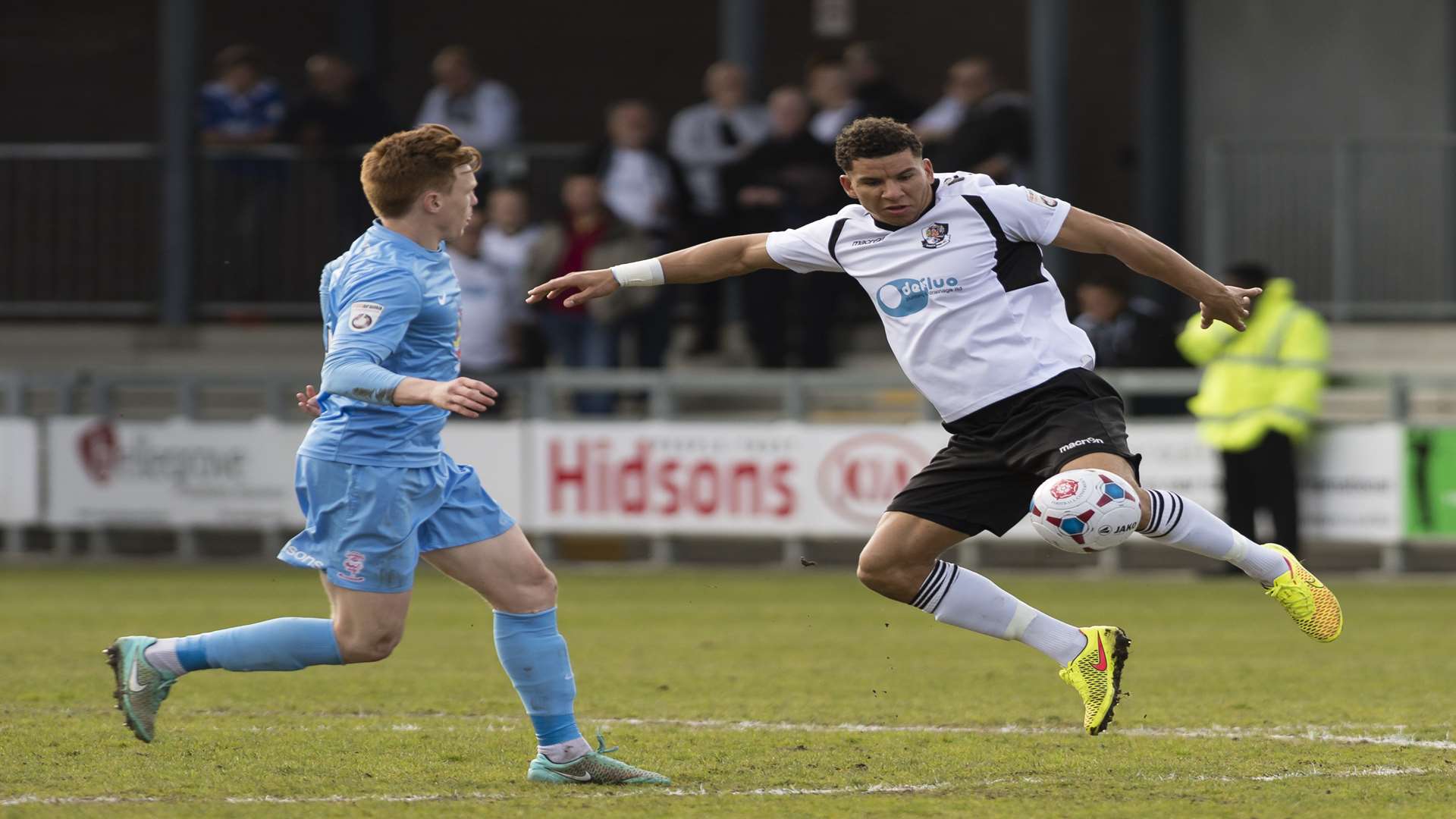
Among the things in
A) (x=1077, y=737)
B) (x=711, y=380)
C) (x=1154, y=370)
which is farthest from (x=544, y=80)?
(x=1077, y=737)

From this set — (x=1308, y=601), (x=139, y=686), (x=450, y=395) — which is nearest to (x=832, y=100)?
(x=1308, y=601)

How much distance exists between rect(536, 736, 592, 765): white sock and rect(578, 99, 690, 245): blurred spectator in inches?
377

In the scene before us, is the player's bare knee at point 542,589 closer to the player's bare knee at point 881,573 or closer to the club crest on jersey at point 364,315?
the club crest on jersey at point 364,315

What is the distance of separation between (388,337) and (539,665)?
1.07m

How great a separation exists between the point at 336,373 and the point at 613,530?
9469 mm

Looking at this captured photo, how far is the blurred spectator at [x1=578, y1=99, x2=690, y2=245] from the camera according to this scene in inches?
629

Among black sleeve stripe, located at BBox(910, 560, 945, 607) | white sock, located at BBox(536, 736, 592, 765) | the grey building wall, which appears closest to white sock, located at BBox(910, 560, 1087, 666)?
black sleeve stripe, located at BBox(910, 560, 945, 607)

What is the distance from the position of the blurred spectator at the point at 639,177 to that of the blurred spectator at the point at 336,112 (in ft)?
7.58

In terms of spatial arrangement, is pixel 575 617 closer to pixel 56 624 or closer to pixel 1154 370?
pixel 56 624

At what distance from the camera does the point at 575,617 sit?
12203 mm

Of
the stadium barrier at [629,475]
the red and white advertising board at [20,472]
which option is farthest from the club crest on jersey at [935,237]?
the red and white advertising board at [20,472]

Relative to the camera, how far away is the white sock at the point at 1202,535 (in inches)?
270

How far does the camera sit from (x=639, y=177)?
16141mm

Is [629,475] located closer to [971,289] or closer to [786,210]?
[786,210]
